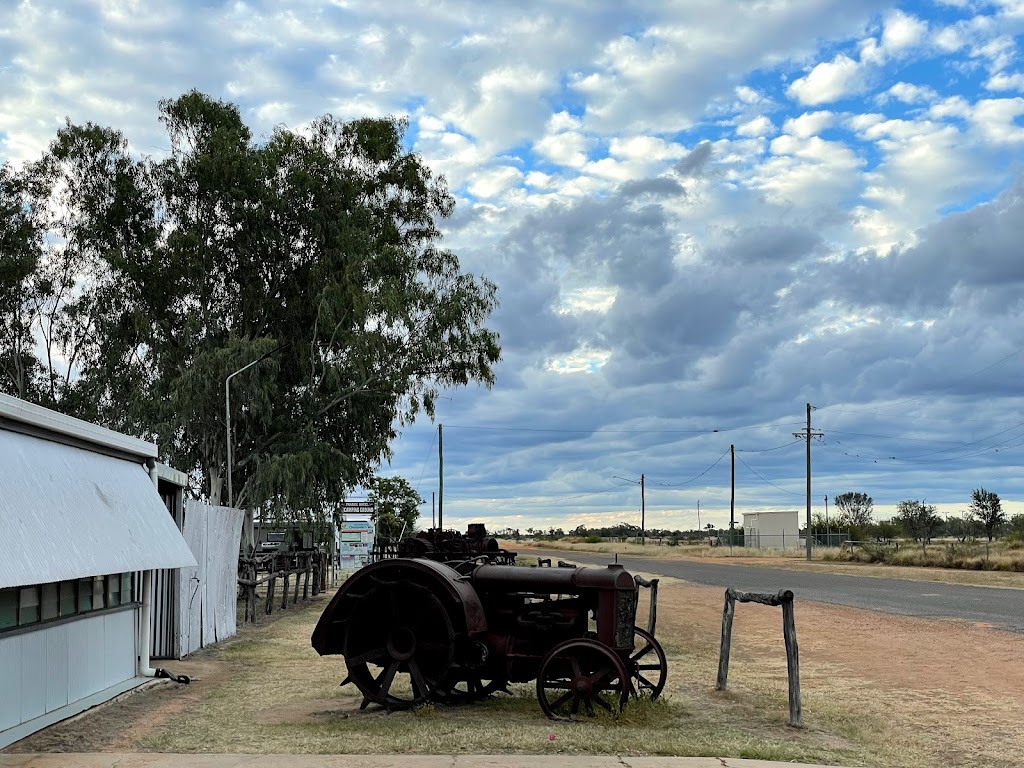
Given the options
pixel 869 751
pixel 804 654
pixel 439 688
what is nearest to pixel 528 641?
pixel 439 688

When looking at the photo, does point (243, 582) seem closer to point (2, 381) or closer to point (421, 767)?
point (421, 767)

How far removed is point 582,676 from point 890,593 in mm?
24808

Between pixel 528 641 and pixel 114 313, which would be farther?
pixel 114 313

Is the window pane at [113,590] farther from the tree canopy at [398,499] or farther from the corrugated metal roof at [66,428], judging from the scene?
the tree canopy at [398,499]

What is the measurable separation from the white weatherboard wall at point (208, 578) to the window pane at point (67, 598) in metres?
4.44

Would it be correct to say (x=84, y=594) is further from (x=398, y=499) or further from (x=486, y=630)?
(x=398, y=499)

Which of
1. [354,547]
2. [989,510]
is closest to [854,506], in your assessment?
[989,510]

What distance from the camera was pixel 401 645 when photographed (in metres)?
10.9

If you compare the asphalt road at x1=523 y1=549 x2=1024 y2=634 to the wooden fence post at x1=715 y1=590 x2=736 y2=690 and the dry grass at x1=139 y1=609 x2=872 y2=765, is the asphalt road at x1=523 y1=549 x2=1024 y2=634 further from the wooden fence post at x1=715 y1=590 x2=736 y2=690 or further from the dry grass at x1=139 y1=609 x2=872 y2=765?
the dry grass at x1=139 y1=609 x2=872 y2=765

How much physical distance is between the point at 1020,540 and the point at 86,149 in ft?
180

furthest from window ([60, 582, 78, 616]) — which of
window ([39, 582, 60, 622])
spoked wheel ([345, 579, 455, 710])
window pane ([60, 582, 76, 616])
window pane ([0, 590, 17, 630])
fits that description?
spoked wheel ([345, 579, 455, 710])

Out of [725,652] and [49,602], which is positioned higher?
[49,602]

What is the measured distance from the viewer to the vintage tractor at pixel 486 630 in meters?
10.4

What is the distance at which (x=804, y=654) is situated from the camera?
56.1 feet
